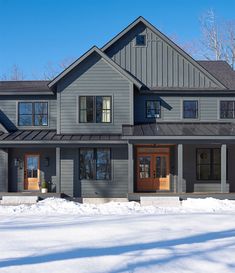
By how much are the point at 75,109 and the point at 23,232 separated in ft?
33.4

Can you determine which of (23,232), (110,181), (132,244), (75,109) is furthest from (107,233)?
(75,109)

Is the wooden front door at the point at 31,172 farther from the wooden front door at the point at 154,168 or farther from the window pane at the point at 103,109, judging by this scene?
the wooden front door at the point at 154,168

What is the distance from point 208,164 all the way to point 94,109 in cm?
639

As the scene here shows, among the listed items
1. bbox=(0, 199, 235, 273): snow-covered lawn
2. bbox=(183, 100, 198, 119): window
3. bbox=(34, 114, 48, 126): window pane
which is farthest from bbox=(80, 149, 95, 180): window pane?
bbox=(0, 199, 235, 273): snow-covered lawn

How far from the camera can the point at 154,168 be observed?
18.8m

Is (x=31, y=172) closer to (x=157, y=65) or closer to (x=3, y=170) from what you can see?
(x=3, y=170)

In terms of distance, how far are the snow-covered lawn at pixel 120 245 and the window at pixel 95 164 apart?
7043 mm

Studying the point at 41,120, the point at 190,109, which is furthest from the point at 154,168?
the point at 41,120

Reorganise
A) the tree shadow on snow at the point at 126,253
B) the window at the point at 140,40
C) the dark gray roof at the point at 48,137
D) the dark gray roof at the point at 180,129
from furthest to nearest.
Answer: the window at the point at 140,40 < the dark gray roof at the point at 48,137 < the dark gray roof at the point at 180,129 < the tree shadow on snow at the point at 126,253

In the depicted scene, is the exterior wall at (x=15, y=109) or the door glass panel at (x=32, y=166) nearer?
the door glass panel at (x=32, y=166)

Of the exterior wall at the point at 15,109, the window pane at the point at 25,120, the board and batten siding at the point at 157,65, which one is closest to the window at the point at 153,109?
the board and batten siding at the point at 157,65

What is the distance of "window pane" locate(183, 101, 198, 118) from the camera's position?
63.1ft

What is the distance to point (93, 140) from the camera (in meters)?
17.2

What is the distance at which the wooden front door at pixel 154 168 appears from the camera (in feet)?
61.5
